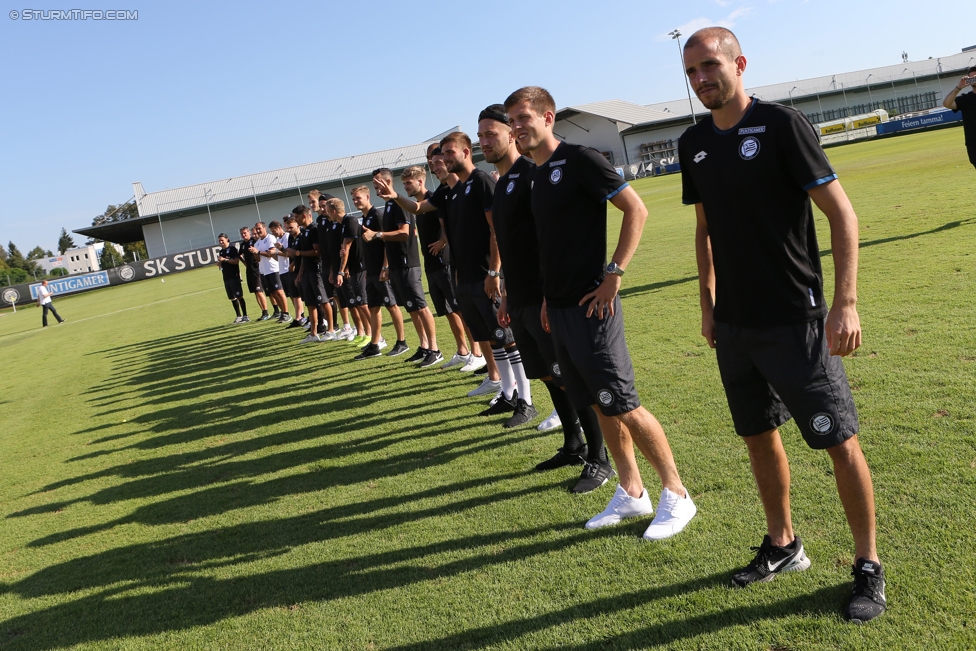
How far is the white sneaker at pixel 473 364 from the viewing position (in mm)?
8742

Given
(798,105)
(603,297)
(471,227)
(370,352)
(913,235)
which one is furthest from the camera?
(798,105)

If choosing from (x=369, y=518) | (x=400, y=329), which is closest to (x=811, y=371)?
(x=369, y=518)

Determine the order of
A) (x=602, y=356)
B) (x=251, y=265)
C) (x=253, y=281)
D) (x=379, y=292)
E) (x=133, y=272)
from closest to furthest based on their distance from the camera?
(x=602, y=356) → (x=379, y=292) → (x=251, y=265) → (x=253, y=281) → (x=133, y=272)

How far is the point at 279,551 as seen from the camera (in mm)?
4617

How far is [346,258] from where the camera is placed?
11.1 metres

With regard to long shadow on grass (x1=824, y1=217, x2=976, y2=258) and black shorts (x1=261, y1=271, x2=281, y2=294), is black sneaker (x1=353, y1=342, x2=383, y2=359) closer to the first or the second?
long shadow on grass (x1=824, y1=217, x2=976, y2=258)

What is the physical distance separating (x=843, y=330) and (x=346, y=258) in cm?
914

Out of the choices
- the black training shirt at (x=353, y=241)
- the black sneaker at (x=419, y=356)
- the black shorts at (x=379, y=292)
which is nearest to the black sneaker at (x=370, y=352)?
the black shorts at (x=379, y=292)

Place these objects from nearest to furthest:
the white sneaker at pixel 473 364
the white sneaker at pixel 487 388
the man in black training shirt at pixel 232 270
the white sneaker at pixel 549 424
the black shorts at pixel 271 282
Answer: the white sneaker at pixel 549 424 < the white sneaker at pixel 487 388 < the white sneaker at pixel 473 364 < the black shorts at pixel 271 282 < the man in black training shirt at pixel 232 270

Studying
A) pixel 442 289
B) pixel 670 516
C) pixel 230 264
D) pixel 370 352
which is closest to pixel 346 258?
pixel 370 352

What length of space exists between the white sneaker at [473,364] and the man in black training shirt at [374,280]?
5.83 feet

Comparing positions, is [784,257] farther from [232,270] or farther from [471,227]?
[232,270]

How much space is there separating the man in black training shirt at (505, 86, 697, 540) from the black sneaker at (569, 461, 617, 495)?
30.1 inches

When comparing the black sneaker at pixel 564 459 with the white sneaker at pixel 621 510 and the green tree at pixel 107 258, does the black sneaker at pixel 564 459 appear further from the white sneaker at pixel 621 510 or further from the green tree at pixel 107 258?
the green tree at pixel 107 258
